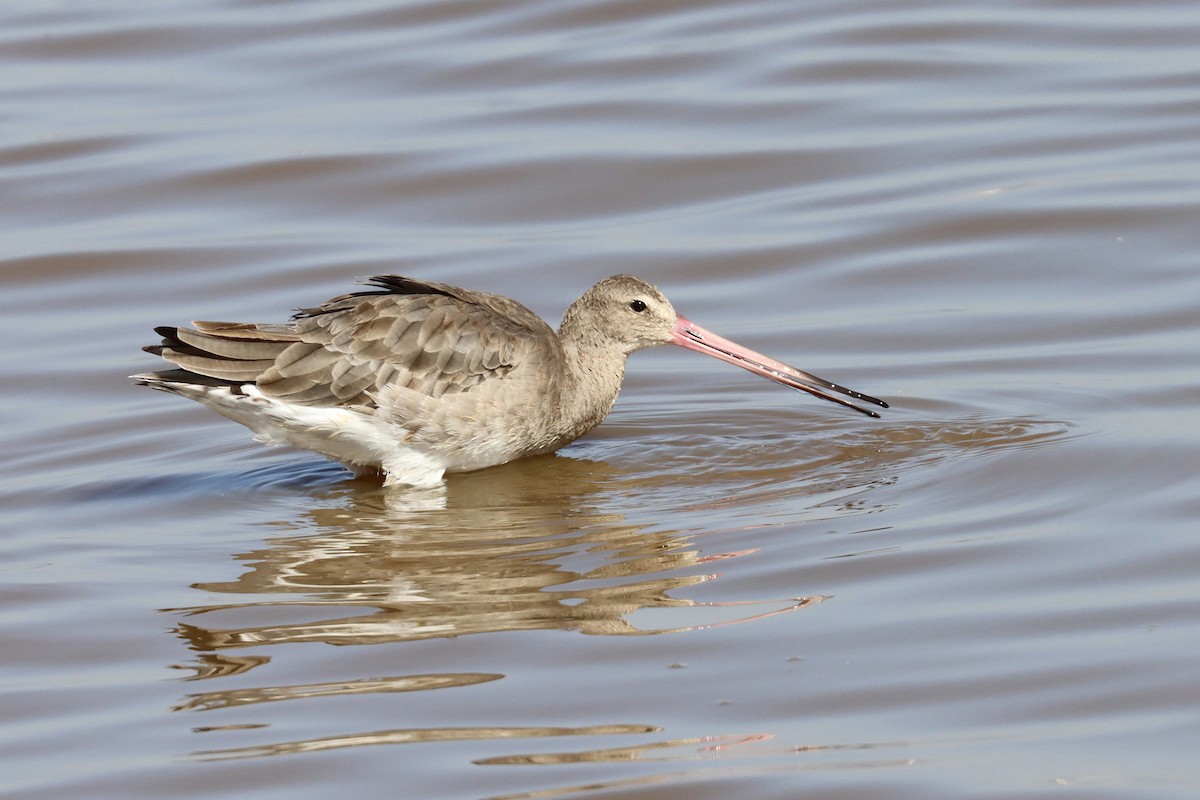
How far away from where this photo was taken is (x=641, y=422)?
28.7ft

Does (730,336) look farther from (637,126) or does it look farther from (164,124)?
(164,124)

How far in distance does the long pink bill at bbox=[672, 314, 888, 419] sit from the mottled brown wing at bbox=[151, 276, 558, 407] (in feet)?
2.78

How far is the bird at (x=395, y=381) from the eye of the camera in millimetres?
7840

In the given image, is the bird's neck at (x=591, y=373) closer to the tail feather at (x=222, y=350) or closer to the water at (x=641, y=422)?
the water at (x=641, y=422)

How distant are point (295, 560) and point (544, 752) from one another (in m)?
2.19

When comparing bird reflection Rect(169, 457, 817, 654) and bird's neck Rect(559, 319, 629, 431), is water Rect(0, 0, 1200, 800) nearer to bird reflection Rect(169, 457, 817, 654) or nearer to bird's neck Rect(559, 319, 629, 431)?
bird reflection Rect(169, 457, 817, 654)

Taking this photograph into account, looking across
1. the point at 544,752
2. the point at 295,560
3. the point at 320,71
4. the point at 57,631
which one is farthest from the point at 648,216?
the point at 544,752

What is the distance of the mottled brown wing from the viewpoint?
7.87 metres

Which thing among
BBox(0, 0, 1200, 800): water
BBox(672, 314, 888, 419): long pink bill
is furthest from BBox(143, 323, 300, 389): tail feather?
BBox(672, 314, 888, 419): long pink bill

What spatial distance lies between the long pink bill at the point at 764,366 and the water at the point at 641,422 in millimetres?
162

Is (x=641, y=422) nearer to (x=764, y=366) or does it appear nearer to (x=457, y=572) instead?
(x=764, y=366)

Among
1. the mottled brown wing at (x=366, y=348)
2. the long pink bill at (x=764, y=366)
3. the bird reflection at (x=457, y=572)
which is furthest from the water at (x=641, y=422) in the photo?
the mottled brown wing at (x=366, y=348)

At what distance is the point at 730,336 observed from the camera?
9.62 m

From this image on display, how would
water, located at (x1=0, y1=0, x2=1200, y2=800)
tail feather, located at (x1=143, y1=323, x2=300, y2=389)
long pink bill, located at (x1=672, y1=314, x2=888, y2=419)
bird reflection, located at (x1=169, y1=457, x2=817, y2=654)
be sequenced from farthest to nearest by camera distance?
1. long pink bill, located at (x1=672, y1=314, x2=888, y2=419)
2. tail feather, located at (x1=143, y1=323, x2=300, y2=389)
3. bird reflection, located at (x1=169, y1=457, x2=817, y2=654)
4. water, located at (x1=0, y1=0, x2=1200, y2=800)
